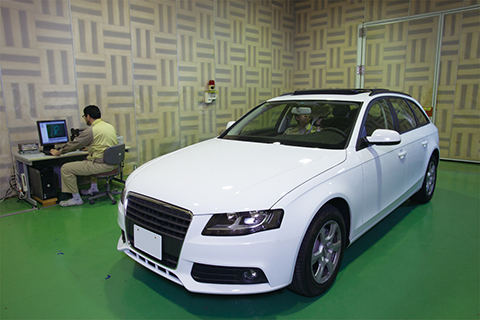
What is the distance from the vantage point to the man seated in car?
269cm

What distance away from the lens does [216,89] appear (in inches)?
261

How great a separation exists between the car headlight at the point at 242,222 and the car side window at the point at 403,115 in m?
1.95

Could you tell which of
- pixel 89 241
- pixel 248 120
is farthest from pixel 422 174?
pixel 89 241

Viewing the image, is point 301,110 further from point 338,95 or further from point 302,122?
point 338,95

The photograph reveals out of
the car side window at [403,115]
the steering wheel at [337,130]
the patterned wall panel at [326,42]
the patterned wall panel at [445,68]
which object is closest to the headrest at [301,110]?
the steering wheel at [337,130]

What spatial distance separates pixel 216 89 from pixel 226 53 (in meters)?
0.81

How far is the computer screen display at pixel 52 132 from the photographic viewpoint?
13.7ft

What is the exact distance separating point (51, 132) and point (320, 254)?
12.8ft

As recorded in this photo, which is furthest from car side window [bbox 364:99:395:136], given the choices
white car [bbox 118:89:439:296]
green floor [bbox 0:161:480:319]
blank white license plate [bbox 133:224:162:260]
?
blank white license plate [bbox 133:224:162:260]

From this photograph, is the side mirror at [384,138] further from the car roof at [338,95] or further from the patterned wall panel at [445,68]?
the patterned wall panel at [445,68]

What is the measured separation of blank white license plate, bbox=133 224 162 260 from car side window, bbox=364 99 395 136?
173cm

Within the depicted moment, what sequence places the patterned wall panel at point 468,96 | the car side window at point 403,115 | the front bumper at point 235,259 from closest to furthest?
the front bumper at point 235,259 → the car side window at point 403,115 → the patterned wall panel at point 468,96

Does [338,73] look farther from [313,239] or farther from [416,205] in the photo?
[313,239]

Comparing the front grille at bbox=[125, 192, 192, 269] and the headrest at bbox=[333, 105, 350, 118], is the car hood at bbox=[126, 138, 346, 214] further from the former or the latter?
the headrest at bbox=[333, 105, 350, 118]
